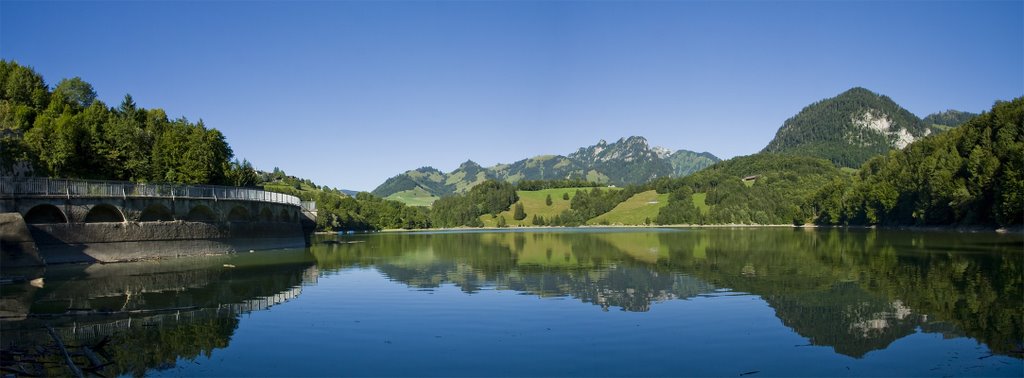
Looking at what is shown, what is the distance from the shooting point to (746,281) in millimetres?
37281

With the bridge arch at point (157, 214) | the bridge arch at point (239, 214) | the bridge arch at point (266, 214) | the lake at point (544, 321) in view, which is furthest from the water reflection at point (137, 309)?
the bridge arch at point (266, 214)

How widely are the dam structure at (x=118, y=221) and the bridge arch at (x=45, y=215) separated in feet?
0.23

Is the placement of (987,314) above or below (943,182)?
below

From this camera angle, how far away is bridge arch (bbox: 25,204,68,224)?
186 ft

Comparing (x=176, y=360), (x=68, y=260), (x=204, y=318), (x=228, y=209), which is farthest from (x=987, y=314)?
(x=228, y=209)

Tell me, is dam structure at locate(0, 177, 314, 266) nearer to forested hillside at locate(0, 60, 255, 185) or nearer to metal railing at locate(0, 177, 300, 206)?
metal railing at locate(0, 177, 300, 206)

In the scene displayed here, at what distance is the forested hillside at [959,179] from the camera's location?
300 feet

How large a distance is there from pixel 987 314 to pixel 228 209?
6674 cm

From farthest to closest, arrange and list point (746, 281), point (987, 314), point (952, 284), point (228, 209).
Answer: point (228, 209) → point (746, 281) → point (952, 284) → point (987, 314)

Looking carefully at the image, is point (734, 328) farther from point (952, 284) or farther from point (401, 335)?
point (952, 284)

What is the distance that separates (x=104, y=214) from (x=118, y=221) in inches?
84.7

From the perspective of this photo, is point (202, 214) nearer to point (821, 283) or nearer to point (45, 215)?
point (45, 215)

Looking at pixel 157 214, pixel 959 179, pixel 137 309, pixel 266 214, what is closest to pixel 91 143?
pixel 157 214

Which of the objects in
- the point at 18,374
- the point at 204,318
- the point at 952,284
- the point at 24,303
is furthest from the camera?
the point at 952,284
